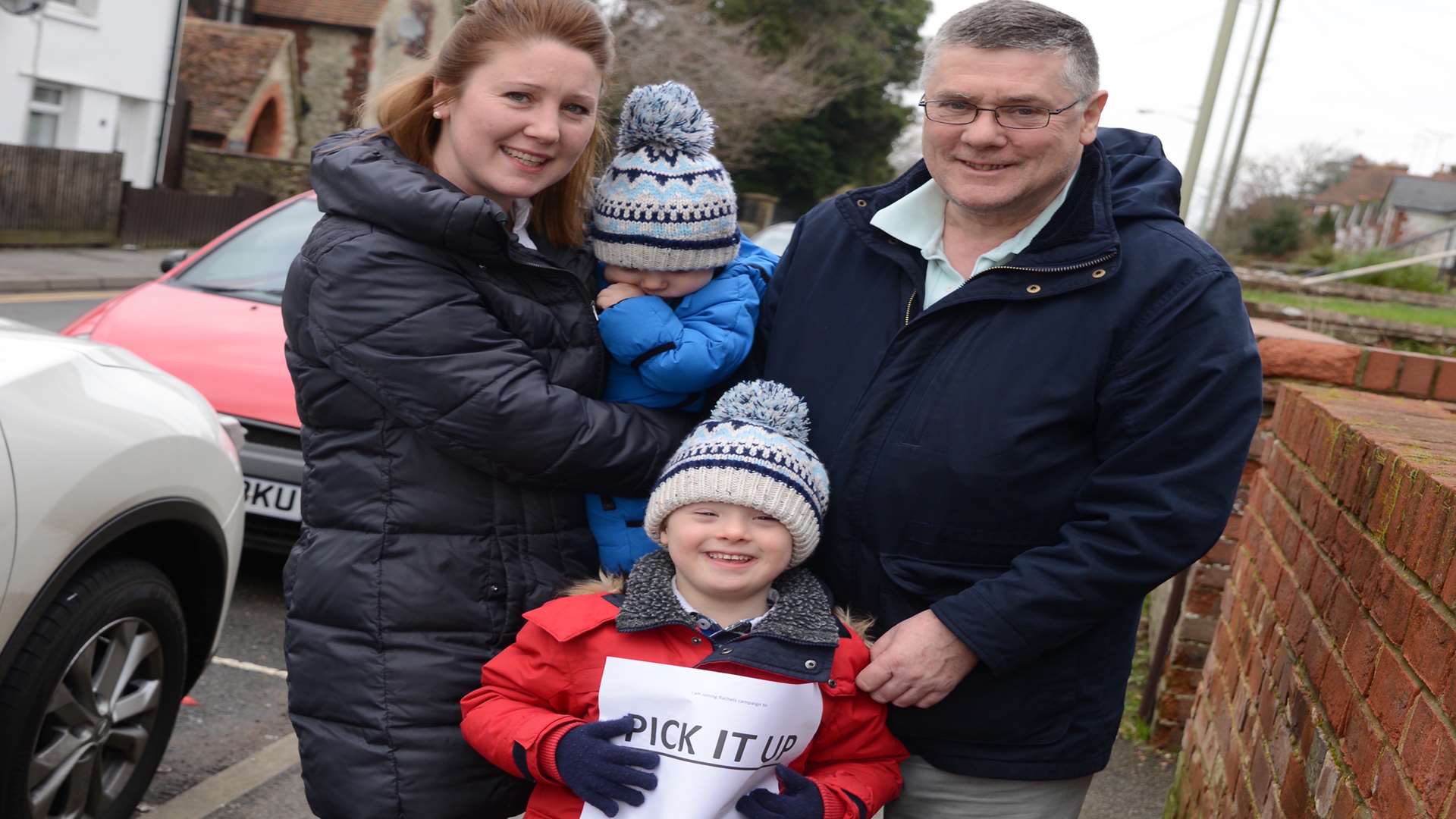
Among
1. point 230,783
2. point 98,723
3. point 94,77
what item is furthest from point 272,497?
point 94,77

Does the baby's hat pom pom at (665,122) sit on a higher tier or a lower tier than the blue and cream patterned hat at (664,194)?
higher

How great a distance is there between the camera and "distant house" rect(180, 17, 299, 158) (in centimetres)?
2898

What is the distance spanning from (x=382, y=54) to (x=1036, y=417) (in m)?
33.8

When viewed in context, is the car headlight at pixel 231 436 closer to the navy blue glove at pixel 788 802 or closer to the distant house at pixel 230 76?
the navy blue glove at pixel 788 802

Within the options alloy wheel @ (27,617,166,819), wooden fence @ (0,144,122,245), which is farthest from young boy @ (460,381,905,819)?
wooden fence @ (0,144,122,245)

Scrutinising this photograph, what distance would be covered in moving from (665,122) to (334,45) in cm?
3362

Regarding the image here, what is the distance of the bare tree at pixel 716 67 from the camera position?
25.8 m

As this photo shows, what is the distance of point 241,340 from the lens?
5.65m

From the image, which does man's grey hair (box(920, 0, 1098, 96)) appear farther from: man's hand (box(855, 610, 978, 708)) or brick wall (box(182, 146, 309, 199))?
brick wall (box(182, 146, 309, 199))

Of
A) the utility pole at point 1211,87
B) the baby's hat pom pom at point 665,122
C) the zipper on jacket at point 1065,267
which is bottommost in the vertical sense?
the zipper on jacket at point 1065,267

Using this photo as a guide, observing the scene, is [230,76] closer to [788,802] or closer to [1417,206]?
[788,802]

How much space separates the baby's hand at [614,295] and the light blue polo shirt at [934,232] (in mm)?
462

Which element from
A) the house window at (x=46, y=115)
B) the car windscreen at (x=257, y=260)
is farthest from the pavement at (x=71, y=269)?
the car windscreen at (x=257, y=260)

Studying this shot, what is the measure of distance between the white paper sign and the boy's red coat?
0.12ft
